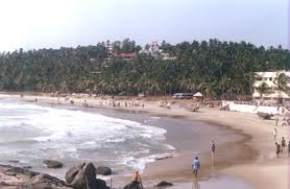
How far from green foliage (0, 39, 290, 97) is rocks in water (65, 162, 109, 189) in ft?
215

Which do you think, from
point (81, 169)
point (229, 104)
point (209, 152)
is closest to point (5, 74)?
point (229, 104)

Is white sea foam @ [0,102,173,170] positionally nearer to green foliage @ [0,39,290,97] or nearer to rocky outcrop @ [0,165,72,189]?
rocky outcrop @ [0,165,72,189]

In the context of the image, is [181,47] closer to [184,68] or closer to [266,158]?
[184,68]

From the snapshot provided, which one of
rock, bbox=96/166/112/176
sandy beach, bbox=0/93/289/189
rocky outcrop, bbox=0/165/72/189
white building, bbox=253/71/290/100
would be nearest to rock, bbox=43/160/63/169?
Answer: rock, bbox=96/166/112/176

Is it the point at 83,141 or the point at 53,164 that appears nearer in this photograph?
the point at 53,164

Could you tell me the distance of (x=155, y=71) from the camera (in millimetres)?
102000

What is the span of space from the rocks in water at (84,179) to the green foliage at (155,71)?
215 ft

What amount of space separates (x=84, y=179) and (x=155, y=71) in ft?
279

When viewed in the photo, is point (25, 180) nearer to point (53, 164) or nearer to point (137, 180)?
point (137, 180)

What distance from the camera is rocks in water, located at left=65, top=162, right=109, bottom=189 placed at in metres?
17.2

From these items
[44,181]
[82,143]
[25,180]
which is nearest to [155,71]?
[82,143]

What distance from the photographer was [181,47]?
138125mm

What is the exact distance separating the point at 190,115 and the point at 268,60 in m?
41.6

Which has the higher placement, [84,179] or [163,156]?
[84,179]
